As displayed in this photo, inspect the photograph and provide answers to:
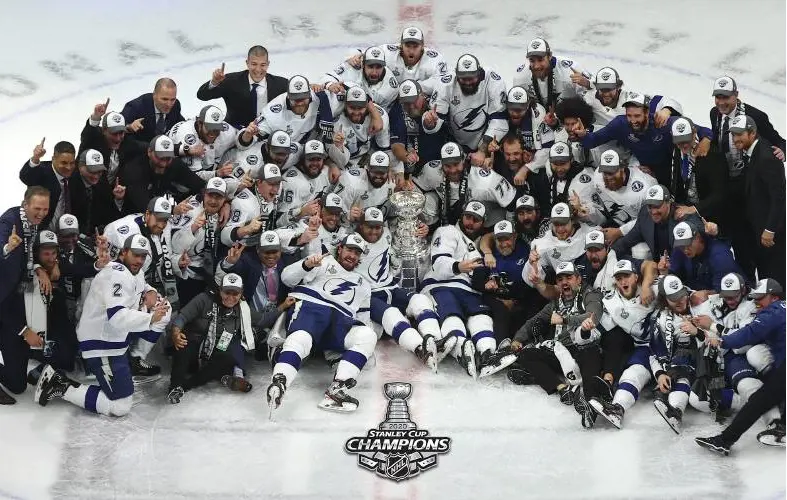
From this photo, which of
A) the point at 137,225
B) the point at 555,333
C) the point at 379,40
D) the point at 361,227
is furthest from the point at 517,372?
the point at 379,40

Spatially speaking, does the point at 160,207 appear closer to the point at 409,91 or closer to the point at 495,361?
the point at 409,91

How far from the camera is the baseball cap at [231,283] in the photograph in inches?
447

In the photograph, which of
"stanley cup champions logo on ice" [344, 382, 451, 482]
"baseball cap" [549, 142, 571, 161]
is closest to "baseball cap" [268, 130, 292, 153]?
"baseball cap" [549, 142, 571, 161]

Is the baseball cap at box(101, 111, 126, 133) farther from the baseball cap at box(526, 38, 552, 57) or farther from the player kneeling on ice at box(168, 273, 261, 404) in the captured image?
the baseball cap at box(526, 38, 552, 57)

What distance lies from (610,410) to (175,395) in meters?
2.66

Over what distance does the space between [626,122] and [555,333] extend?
5.10 feet

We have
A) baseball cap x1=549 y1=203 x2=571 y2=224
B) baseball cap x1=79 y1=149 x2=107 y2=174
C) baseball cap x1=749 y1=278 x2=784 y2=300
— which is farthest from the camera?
baseball cap x1=549 y1=203 x2=571 y2=224

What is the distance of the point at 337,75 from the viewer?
1272 cm

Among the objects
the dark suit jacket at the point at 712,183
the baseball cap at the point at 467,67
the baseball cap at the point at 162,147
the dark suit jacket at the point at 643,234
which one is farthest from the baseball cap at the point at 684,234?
the baseball cap at the point at 162,147

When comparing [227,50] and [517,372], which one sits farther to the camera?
[227,50]

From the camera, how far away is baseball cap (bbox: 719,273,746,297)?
35.9ft

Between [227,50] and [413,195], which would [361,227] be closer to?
[413,195]

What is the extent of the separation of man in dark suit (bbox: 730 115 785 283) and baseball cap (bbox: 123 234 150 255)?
376 centimetres

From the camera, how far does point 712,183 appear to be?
1173cm
